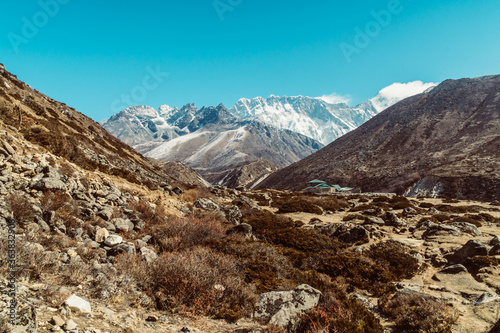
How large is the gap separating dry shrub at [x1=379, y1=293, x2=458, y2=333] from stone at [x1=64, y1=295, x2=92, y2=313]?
673 centimetres

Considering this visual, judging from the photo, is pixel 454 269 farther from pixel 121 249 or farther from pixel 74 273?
pixel 74 273

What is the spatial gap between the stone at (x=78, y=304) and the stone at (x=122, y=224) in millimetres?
5238

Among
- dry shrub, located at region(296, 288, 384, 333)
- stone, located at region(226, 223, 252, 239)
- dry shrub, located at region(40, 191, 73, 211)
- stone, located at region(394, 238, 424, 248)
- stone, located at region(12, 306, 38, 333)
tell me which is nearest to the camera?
stone, located at region(12, 306, 38, 333)

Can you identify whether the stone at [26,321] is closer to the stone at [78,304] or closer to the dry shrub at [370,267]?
the stone at [78,304]

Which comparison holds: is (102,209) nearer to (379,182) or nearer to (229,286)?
(229,286)

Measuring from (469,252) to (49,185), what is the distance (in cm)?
1641

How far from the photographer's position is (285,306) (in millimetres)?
5332

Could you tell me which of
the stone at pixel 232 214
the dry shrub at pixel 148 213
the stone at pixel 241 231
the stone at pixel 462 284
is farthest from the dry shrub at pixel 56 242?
the stone at pixel 462 284

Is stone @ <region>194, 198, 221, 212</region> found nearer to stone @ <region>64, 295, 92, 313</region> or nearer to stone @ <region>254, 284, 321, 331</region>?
stone @ <region>254, 284, 321, 331</region>

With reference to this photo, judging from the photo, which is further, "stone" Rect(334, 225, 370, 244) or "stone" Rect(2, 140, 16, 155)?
"stone" Rect(334, 225, 370, 244)

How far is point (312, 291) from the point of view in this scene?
595 centimetres

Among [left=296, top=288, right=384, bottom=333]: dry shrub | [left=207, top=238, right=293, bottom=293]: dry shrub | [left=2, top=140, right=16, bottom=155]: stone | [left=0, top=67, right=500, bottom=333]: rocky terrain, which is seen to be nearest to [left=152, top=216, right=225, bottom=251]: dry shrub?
[left=0, top=67, right=500, bottom=333]: rocky terrain

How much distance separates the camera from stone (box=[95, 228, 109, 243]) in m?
7.61

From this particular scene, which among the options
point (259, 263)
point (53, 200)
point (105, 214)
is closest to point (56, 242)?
point (53, 200)
